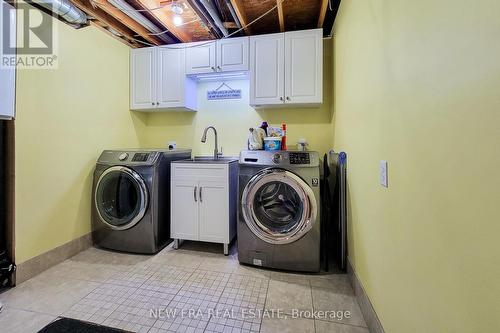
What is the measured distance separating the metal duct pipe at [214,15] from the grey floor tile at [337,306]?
2551 millimetres

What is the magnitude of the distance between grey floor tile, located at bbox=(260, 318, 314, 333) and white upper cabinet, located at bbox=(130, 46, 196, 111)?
7.90ft

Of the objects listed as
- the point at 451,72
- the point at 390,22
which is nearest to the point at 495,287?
the point at 451,72

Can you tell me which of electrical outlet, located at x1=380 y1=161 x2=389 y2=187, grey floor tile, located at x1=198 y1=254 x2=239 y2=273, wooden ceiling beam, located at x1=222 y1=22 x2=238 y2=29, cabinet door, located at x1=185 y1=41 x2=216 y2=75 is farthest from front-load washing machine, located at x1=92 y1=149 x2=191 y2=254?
electrical outlet, located at x1=380 y1=161 x2=389 y2=187

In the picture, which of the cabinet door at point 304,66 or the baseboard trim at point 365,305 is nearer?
the baseboard trim at point 365,305

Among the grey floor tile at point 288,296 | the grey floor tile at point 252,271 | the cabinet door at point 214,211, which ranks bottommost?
the grey floor tile at point 288,296

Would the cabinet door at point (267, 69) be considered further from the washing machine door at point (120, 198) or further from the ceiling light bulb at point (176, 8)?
the washing machine door at point (120, 198)

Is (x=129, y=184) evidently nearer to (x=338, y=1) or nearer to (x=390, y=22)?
(x=390, y=22)

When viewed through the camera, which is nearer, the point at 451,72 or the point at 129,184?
the point at 451,72

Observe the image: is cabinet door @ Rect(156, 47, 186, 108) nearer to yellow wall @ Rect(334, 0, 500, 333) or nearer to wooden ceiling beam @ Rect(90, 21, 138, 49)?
wooden ceiling beam @ Rect(90, 21, 138, 49)

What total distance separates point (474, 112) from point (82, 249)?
307 cm

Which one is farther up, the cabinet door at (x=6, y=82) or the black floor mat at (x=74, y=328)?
the cabinet door at (x=6, y=82)

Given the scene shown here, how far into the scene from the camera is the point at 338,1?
2.20m

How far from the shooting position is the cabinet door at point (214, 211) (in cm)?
228

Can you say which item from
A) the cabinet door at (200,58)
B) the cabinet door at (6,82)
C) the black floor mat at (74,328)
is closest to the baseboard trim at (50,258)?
the black floor mat at (74,328)
